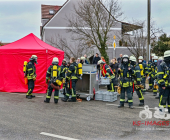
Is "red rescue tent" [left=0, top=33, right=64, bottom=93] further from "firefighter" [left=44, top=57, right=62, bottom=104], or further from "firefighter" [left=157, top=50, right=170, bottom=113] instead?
"firefighter" [left=157, top=50, right=170, bottom=113]

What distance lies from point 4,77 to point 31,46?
2.43 metres

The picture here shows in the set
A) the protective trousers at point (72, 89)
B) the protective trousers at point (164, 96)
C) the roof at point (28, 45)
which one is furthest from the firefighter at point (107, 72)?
the roof at point (28, 45)

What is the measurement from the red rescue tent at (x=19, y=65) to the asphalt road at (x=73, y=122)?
3.18 m

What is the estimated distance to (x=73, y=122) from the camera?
639 centimetres

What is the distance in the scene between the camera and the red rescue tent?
12117 mm

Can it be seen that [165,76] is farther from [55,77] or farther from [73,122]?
[55,77]

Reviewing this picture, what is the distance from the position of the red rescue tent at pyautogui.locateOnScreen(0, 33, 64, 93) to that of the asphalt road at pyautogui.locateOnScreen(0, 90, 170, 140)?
3.18m

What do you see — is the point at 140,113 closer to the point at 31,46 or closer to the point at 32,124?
the point at 32,124

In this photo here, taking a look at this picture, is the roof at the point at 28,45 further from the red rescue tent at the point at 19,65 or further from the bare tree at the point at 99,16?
the bare tree at the point at 99,16

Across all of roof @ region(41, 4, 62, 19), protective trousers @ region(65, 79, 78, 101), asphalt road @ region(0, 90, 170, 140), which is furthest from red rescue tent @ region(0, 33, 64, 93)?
roof @ region(41, 4, 62, 19)

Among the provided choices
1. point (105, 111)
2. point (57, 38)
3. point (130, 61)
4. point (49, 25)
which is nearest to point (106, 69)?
point (130, 61)

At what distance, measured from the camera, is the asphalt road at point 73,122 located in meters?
5.23

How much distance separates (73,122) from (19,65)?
7.05 metres

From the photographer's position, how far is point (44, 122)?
635cm
